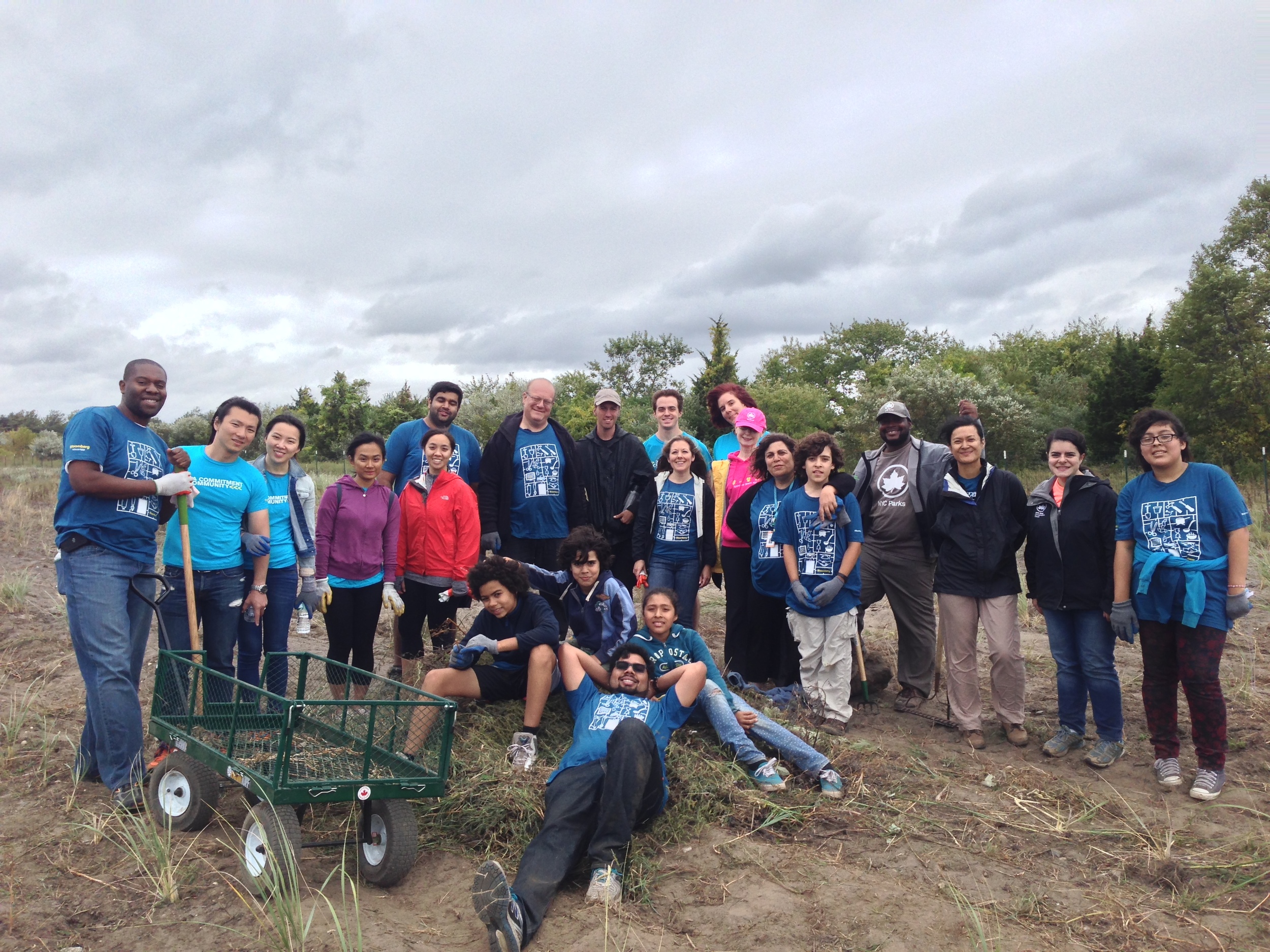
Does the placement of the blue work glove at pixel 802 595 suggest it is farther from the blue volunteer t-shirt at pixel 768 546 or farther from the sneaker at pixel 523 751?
the sneaker at pixel 523 751

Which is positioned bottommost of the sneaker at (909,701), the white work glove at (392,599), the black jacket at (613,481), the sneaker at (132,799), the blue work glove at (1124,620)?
the sneaker at (909,701)

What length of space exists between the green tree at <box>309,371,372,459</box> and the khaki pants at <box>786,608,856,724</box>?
2479cm

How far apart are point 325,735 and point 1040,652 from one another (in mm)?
6266

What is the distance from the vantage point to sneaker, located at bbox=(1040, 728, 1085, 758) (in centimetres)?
512

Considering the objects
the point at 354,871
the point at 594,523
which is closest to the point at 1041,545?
the point at 594,523

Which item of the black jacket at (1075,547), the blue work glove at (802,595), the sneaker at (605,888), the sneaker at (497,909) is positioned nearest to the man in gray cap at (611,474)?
the blue work glove at (802,595)

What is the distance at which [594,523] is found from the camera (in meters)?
6.36

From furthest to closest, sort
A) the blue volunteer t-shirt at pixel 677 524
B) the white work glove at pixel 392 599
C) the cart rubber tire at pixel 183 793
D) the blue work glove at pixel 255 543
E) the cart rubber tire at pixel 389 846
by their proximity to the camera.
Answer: the blue volunteer t-shirt at pixel 677 524
the white work glove at pixel 392 599
the blue work glove at pixel 255 543
the cart rubber tire at pixel 183 793
the cart rubber tire at pixel 389 846

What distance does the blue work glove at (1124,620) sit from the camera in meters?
4.68

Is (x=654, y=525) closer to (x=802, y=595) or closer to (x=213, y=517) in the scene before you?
(x=802, y=595)

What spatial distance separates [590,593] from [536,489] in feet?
3.96

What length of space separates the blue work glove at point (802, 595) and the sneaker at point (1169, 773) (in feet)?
6.68

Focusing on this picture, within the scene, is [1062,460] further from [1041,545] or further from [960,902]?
[960,902]

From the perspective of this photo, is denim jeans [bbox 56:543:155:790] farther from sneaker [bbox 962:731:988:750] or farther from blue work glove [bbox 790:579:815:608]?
sneaker [bbox 962:731:988:750]
